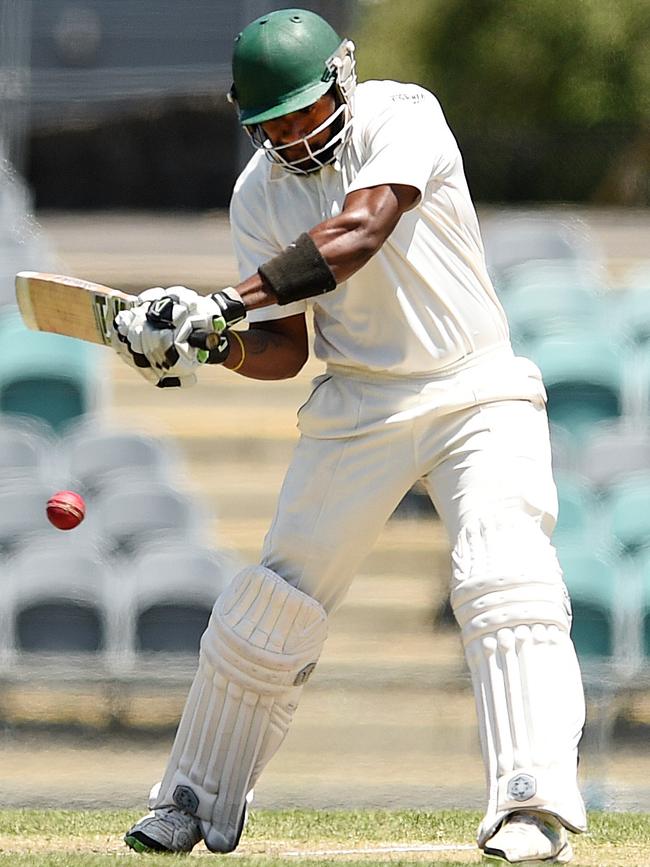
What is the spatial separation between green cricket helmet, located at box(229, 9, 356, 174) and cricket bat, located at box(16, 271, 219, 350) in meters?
0.43

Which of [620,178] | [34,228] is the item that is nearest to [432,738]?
[34,228]

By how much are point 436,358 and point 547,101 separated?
10.3 metres

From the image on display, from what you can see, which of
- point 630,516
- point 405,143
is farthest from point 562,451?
point 405,143

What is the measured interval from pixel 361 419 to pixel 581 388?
4.15 metres

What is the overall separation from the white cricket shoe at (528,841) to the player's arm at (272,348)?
3.38 feet

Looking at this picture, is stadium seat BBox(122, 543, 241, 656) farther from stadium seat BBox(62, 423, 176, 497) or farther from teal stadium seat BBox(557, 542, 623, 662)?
teal stadium seat BBox(557, 542, 623, 662)

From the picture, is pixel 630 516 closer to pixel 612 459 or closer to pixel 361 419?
pixel 612 459

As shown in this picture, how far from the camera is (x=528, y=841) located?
2.79 metres

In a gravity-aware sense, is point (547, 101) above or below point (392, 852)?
above

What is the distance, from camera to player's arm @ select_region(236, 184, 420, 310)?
289cm

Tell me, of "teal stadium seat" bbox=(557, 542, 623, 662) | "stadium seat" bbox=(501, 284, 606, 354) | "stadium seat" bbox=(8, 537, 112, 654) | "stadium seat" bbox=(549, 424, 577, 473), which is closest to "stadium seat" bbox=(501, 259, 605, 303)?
"stadium seat" bbox=(501, 284, 606, 354)

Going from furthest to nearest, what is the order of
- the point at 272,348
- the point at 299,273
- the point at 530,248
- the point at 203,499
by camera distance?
the point at 530,248 < the point at 203,499 < the point at 272,348 < the point at 299,273

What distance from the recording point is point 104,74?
1043 centimetres

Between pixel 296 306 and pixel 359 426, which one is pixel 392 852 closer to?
pixel 359 426
